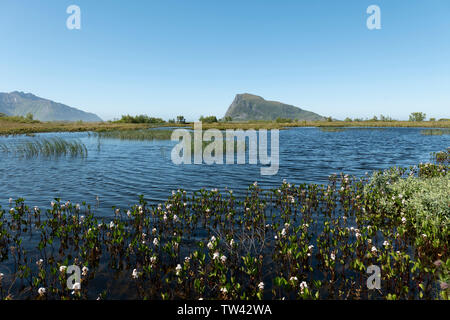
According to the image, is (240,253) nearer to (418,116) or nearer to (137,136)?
(137,136)

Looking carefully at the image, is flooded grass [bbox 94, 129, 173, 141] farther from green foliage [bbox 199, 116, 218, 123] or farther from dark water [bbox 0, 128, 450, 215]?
green foliage [bbox 199, 116, 218, 123]

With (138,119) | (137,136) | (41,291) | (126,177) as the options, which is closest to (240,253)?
(41,291)

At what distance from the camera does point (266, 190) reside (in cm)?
1652

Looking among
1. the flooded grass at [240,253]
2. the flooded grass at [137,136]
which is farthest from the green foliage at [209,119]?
the flooded grass at [240,253]

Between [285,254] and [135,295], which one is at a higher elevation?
[285,254]

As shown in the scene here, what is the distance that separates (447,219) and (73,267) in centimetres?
1198

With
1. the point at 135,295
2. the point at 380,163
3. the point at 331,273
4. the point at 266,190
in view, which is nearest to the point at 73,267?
the point at 135,295

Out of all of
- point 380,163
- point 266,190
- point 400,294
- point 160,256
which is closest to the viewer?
point 400,294

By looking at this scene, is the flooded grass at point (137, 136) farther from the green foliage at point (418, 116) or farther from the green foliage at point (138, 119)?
the green foliage at point (418, 116)

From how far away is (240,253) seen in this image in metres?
8.56

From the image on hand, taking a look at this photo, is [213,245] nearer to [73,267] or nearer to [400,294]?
[73,267]

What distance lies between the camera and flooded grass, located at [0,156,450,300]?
256 inches

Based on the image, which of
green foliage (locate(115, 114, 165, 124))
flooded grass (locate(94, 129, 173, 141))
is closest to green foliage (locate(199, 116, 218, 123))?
green foliage (locate(115, 114, 165, 124))
